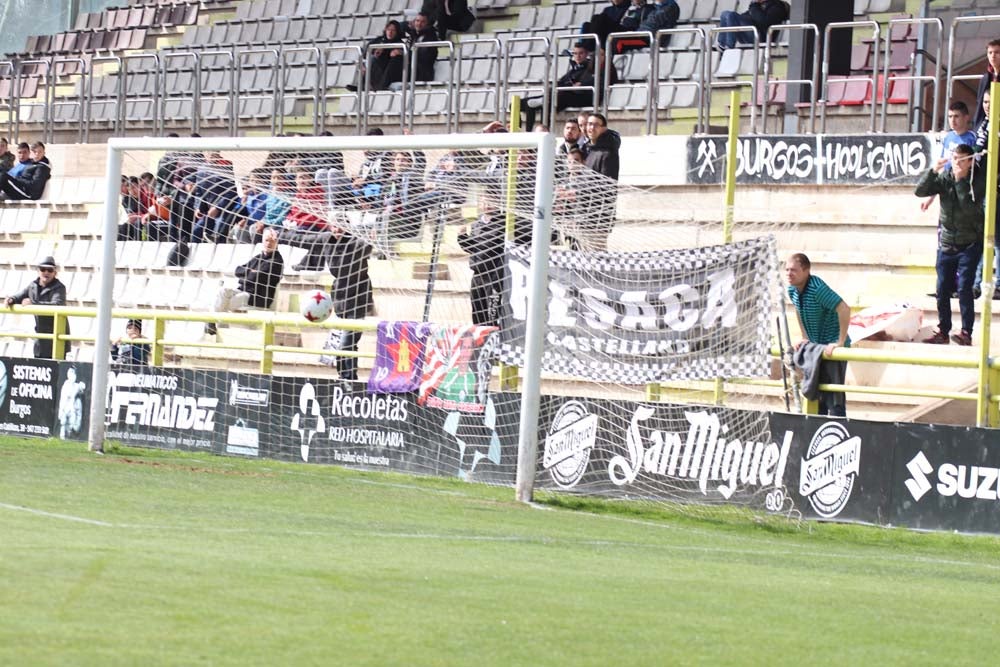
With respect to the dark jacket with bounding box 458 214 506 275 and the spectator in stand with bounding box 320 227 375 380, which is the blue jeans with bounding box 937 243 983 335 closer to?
the dark jacket with bounding box 458 214 506 275

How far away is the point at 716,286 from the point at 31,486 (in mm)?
5105

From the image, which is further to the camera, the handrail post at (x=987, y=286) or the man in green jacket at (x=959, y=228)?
the man in green jacket at (x=959, y=228)

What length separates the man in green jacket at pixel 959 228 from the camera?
1376cm

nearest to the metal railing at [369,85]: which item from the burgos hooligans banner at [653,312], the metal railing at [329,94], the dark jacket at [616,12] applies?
the metal railing at [329,94]

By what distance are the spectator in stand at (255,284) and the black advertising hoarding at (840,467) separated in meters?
6.82

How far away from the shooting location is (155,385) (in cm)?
1612

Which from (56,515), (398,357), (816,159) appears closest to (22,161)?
(398,357)

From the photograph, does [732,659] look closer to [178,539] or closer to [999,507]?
[178,539]

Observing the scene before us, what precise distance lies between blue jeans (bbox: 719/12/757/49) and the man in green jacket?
20.2ft

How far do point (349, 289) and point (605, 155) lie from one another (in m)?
2.76

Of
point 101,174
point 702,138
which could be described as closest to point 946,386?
point 702,138

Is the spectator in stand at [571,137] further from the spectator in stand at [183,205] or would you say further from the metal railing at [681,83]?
the spectator in stand at [183,205]

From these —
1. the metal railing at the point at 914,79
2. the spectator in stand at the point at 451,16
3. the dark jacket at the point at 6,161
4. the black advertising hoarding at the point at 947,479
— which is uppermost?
the spectator in stand at the point at 451,16

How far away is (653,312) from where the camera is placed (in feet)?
41.4
